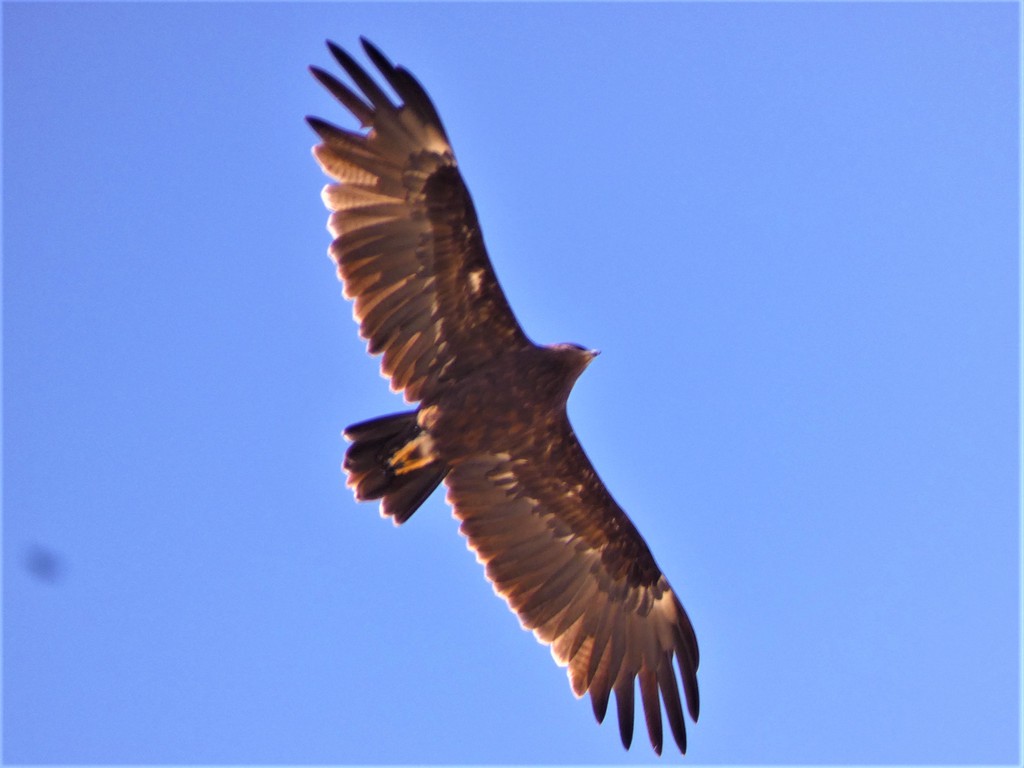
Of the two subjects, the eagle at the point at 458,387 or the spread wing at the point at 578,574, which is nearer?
the eagle at the point at 458,387

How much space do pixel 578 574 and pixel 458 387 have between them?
207 cm

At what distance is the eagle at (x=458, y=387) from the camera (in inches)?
430

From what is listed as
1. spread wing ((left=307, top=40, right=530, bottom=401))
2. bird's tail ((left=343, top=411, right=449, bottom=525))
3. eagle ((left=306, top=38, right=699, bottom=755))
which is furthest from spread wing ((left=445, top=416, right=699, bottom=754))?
spread wing ((left=307, top=40, right=530, bottom=401))

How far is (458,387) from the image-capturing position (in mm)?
11203

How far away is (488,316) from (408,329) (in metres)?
0.61

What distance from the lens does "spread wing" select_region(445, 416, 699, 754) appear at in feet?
38.7

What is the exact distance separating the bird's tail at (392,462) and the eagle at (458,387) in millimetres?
10

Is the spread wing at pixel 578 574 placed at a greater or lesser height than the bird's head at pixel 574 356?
lesser

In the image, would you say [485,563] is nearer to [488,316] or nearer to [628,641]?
[628,641]

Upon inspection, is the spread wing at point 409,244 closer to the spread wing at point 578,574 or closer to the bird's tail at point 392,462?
the bird's tail at point 392,462

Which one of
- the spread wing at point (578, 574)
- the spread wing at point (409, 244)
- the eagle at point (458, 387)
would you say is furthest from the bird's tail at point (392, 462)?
the spread wing at point (578, 574)

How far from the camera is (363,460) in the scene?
36.0 feet

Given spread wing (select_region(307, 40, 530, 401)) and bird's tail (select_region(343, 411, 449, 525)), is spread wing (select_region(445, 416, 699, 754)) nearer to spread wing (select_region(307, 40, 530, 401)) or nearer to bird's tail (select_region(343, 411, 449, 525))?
bird's tail (select_region(343, 411, 449, 525))

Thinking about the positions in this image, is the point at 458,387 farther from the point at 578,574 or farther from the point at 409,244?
the point at 578,574
